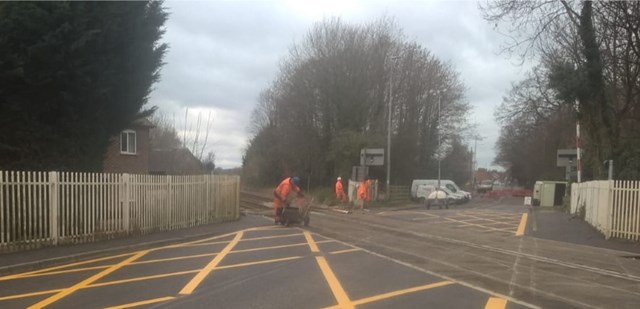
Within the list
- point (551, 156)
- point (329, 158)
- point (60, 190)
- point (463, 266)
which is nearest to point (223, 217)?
point (60, 190)

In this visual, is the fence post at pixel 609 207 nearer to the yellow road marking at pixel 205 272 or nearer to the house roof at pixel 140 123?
the yellow road marking at pixel 205 272

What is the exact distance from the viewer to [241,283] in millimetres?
8914

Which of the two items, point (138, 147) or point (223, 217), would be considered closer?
point (223, 217)

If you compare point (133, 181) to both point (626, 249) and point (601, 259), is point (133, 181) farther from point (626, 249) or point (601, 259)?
point (626, 249)

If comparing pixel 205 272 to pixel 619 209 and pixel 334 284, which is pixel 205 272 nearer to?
pixel 334 284

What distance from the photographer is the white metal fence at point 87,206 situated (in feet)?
Answer: 39.9

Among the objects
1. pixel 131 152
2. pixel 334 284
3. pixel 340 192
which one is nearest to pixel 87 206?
pixel 334 284

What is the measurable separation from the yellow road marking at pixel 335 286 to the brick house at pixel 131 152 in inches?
811

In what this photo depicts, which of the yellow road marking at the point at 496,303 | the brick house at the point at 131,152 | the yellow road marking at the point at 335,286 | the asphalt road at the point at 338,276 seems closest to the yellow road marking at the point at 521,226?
the asphalt road at the point at 338,276

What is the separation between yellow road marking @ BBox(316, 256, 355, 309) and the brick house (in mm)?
20604

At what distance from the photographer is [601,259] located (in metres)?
12.6

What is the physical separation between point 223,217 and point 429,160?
39.8 meters

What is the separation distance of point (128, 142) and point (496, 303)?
27.1 meters

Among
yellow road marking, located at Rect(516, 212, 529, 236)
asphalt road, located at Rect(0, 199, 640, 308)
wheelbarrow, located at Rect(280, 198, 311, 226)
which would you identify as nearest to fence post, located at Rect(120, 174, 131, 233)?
asphalt road, located at Rect(0, 199, 640, 308)
